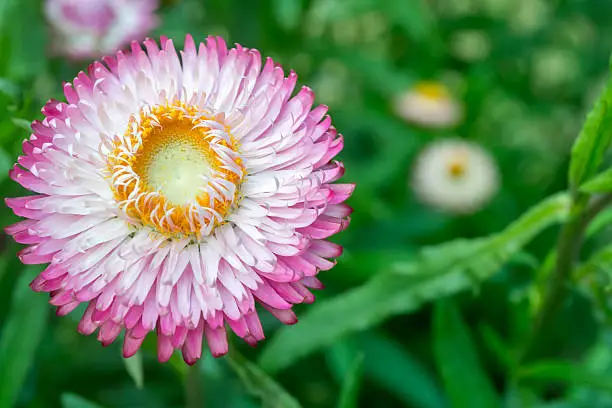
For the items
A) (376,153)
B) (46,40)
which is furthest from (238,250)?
(376,153)

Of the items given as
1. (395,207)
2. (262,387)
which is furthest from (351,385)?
(395,207)

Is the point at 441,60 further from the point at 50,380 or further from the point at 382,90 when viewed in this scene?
the point at 50,380

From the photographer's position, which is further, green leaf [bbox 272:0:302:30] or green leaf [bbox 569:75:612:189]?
green leaf [bbox 272:0:302:30]

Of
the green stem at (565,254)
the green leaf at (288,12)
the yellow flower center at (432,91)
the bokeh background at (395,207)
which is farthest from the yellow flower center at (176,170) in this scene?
the yellow flower center at (432,91)

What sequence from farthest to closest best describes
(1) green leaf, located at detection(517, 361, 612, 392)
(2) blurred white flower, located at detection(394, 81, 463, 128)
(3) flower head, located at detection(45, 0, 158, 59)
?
1. (2) blurred white flower, located at detection(394, 81, 463, 128)
2. (3) flower head, located at detection(45, 0, 158, 59)
3. (1) green leaf, located at detection(517, 361, 612, 392)

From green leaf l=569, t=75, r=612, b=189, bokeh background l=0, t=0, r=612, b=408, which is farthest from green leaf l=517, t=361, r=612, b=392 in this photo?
green leaf l=569, t=75, r=612, b=189

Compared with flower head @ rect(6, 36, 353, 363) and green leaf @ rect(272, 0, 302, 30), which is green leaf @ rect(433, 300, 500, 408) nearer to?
flower head @ rect(6, 36, 353, 363)

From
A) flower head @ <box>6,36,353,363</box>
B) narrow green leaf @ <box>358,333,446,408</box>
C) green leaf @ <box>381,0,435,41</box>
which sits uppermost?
flower head @ <box>6,36,353,363</box>
